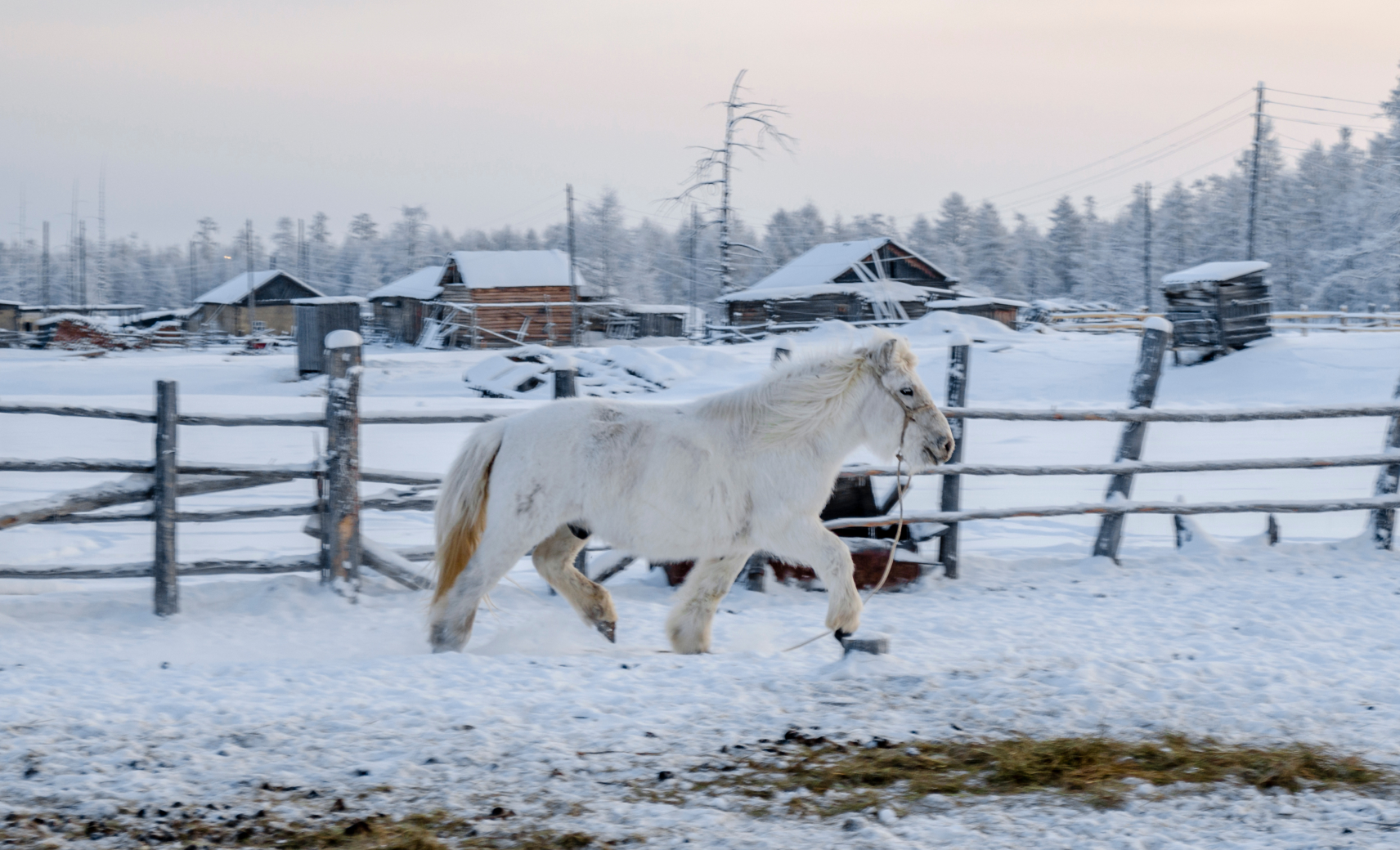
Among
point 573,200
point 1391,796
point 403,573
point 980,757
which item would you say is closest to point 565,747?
point 980,757

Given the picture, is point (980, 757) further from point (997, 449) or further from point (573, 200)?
point (573, 200)

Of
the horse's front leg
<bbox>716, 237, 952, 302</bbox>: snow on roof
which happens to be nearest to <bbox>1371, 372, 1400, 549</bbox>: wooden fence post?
the horse's front leg

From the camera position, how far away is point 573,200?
35156 mm

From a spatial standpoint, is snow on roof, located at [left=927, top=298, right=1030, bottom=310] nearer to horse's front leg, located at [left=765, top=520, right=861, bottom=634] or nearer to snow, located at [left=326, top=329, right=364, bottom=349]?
snow, located at [left=326, top=329, right=364, bottom=349]

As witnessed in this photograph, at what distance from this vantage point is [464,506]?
461cm

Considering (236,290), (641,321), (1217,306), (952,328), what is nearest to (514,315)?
Answer: (641,321)

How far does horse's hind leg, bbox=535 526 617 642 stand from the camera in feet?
15.6

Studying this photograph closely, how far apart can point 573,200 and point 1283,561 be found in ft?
102

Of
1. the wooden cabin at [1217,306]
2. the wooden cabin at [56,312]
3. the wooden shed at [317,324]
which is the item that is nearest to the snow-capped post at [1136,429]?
the wooden cabin at [1217,306]

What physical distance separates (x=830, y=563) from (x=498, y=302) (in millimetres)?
34647

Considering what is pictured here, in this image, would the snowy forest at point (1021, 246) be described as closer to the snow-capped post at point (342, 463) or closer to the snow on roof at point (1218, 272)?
the snow on roof at point (1218, 272)

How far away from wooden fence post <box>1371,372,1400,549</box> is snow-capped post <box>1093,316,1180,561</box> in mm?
1878

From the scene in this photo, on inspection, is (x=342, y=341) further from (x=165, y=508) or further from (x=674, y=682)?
(x=674, y=682)

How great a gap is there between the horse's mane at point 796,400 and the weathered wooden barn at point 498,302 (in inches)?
1206
